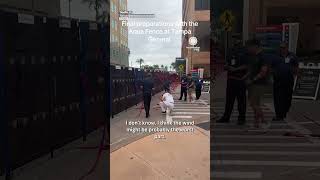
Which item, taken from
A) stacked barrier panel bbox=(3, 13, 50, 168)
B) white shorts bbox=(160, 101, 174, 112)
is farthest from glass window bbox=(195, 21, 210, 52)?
stacked barrier panel bbox=(3, 13, 50, 168)

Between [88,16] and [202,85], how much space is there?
9.61 feet

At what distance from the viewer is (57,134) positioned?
29.6 ft

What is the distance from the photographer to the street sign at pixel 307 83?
19.1 meters

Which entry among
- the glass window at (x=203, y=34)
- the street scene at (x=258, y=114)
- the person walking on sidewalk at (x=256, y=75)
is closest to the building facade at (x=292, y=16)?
the street scene at (x=258, y=114)

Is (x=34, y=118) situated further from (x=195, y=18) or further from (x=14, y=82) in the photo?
(x=195, y=18)

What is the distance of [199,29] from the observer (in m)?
5.87

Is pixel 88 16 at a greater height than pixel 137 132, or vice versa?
A: pixel 88 16

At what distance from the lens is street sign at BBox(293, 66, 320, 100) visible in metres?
19.1

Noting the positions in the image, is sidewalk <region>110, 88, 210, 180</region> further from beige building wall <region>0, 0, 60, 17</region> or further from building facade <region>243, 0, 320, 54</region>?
building facade <region>243, 0, 320, 54</region>

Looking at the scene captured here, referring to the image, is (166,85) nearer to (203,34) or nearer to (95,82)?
(203,34)

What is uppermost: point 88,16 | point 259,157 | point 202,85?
point 88,16

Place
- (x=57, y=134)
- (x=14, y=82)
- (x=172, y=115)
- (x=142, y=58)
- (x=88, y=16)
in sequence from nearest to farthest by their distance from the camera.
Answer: (x=142, y=58) → (x=172, y=115) → (x=14, y=82) → (x=57, y=134) → (x=88, y=16)

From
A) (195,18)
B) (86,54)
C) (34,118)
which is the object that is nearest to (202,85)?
(195,18)

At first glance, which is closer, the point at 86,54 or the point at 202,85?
the point at 202,85
